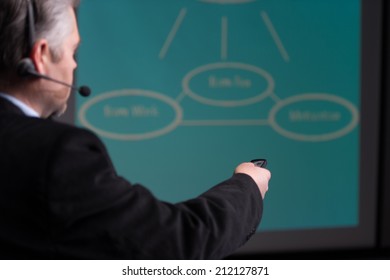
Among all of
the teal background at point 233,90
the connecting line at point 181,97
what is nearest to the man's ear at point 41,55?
the teal background at point 233,90

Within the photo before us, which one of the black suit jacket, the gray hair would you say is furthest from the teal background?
the black suit jacket

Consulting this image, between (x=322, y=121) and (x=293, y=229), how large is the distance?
1.93ft

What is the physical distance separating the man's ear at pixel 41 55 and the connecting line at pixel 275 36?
2279 millimetres

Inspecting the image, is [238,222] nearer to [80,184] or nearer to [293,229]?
[80,184]

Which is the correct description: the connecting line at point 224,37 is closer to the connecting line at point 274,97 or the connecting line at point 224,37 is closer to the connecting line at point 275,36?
the connecting line at point 275,36

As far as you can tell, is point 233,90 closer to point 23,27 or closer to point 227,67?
point 227,67

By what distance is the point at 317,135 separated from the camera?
3402mm

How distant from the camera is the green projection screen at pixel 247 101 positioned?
3102mm

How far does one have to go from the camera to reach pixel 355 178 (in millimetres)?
3479

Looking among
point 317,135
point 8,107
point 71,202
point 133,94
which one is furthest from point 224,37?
point 71,202

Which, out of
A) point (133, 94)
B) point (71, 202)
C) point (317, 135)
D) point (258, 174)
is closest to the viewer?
point (71, 202)

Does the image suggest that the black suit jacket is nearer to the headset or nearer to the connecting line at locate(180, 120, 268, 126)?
the headset

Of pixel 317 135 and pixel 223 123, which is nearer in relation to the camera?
pixel 223 123

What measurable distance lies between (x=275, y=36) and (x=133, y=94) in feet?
2.58
